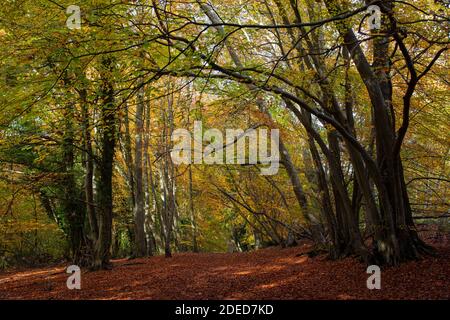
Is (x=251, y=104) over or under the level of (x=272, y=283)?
over

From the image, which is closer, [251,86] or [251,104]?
[251,86]

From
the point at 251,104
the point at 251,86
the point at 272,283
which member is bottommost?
Result: the point at 272,283

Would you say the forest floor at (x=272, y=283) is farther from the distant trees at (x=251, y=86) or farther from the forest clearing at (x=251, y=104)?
the distant trees at (x=251, y=86)

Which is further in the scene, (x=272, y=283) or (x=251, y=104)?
(x=251, y=104)

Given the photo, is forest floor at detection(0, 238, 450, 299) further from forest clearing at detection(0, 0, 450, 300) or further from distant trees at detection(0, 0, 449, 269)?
distant trees at detection(0, 0, 449, 269)

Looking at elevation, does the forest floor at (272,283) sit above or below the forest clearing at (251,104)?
below

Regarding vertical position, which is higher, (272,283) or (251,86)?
(251,86)

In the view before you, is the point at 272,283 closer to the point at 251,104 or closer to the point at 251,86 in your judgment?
the point at 251,86

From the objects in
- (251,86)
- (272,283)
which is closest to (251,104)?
(251,86)

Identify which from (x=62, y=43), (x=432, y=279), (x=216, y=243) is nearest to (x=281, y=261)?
(x=432, y=279)

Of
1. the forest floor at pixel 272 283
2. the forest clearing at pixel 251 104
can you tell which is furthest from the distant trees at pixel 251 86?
the forest floor at pixel 272 283
